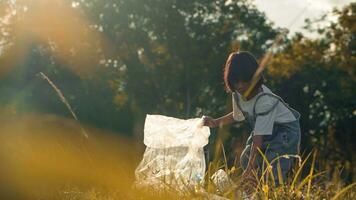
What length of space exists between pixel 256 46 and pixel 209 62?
294 cm

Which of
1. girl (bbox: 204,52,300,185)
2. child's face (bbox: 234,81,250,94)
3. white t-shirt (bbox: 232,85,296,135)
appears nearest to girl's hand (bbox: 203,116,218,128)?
girl (bbox: 204,52,300,185)

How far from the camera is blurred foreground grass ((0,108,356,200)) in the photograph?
4.05 m

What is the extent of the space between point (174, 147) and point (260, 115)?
0.76 meters

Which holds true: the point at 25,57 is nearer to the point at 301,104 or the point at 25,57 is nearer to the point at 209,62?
the point at 209,62

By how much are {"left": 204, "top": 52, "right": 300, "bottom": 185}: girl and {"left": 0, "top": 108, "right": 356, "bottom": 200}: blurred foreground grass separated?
0.91 ft

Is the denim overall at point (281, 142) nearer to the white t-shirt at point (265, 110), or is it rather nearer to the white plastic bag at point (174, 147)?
the white t-shirt at point (265, 110)

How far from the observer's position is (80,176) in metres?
5.87

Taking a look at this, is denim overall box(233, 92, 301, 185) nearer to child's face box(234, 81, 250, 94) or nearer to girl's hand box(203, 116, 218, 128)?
child's face box(234, 81, 250, 94)

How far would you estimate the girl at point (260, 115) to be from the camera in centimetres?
580

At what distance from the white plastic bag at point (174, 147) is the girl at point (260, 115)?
0.66 feet

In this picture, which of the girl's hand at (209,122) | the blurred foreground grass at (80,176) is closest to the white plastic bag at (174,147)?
the girl's hand at (209,122)

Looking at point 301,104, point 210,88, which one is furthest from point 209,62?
point 301,104

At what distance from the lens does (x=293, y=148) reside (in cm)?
611

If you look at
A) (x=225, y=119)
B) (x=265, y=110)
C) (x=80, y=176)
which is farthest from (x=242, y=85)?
(x=80, y=176)
